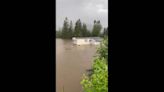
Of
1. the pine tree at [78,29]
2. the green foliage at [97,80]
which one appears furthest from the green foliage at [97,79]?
the pine tree at [78,29]

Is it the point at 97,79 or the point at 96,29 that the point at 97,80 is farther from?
the point at 96,29

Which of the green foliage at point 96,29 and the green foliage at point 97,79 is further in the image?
the green foliage at point 97,79

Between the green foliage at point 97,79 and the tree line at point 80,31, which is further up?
the tree line at point 80,31

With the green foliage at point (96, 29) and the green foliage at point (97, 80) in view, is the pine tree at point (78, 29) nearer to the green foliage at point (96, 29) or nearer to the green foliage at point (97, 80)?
the green foliage at point (96, 29)

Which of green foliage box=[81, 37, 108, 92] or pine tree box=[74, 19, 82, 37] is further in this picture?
green foliage box=[81, 37, 108, 92]

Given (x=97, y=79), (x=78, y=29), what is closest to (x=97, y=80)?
(x=97, y=79)

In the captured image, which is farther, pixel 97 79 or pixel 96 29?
pixel 97 79

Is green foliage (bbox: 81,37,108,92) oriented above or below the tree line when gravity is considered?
below

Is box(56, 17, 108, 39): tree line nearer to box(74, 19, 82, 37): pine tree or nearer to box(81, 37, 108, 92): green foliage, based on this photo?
box(74, 19, 82, 37): pine tree

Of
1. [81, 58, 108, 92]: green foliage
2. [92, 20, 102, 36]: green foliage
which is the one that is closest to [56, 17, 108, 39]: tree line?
[92, 20, 102, 36]: green foliage

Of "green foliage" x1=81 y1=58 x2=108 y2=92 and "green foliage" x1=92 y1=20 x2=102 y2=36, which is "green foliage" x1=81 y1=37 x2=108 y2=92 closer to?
"green foliage" x1=81 y1=58 x2=108 y2=92

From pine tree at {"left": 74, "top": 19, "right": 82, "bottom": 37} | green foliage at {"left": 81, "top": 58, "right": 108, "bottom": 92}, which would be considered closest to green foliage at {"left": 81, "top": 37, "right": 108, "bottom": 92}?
green foliage at {"left": 81, "top": 58, "right": 108, "bottom": 92}
